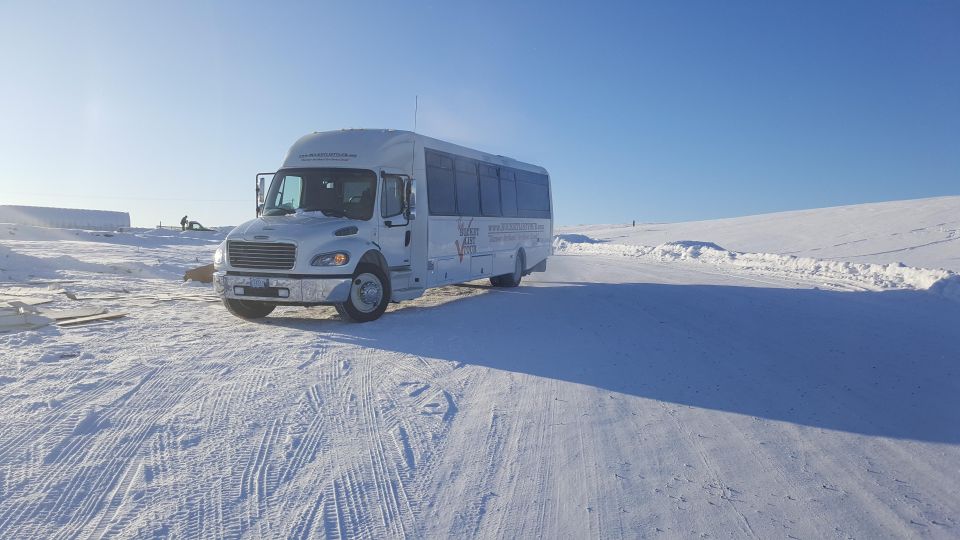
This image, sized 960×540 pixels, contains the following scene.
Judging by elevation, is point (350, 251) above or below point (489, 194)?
below

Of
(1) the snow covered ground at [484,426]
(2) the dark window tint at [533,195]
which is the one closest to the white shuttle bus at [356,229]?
(1) the snow covered ground at [484,426]

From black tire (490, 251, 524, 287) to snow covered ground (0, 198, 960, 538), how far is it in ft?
19.0

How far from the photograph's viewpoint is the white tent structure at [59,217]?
5719cm

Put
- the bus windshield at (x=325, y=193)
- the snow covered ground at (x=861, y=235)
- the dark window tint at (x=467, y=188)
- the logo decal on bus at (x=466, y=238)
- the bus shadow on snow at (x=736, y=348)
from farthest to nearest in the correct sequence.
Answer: the snow covered ground at (x=861, y=235), the dark window tint at (x=467, y=188), the logo decal on bus at (x=466, y=238), the bus windshield at (x=325, y=193), the bus shadow on snow at (x=736, y=348)

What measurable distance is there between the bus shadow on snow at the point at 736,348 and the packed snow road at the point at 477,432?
0.05 metres

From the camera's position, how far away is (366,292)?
32.2 feet

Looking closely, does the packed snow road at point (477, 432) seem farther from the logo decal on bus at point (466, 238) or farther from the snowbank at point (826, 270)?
the snowbank at point (826, 270)

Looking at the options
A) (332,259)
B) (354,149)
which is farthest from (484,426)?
(354,149)

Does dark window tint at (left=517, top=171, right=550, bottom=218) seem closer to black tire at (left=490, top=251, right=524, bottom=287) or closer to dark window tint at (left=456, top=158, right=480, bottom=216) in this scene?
black tire at (left=490, top=251, right=524, bottom=287)

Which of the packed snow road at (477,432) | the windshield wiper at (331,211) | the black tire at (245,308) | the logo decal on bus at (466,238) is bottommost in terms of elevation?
the packed snow road at (477,432)

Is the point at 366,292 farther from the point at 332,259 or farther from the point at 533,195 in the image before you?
the point at 533,195

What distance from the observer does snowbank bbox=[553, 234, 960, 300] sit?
1504cm

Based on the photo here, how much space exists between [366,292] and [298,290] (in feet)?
3.70

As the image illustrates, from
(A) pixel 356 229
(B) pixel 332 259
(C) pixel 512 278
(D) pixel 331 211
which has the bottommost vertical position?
(C) pixel 512 278
